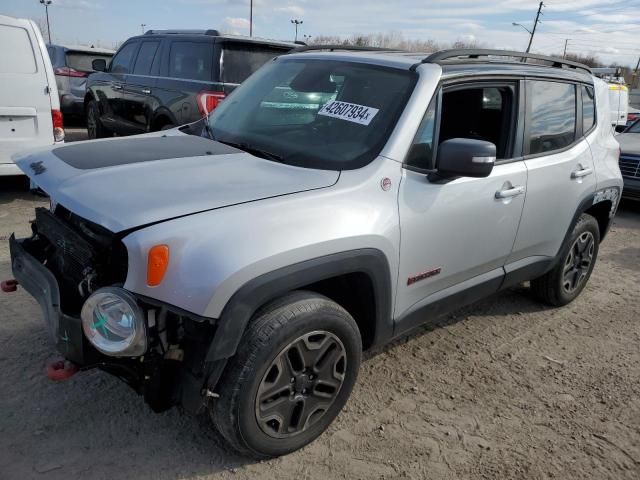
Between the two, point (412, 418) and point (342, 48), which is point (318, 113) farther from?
point (412, 418)

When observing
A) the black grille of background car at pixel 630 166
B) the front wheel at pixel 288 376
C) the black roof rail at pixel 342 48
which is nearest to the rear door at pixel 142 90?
the black roof rail at pixel 342 48

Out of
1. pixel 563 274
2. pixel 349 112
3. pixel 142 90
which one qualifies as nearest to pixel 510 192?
pixel 349 112

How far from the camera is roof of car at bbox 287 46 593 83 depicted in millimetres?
3059

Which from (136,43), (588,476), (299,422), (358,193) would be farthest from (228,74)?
(588,476)

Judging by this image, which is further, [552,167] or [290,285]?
[552,167]

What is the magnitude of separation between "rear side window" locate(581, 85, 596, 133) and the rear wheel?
24.7 ft

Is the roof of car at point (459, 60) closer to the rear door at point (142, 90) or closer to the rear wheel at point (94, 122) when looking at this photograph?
the rear door at point (142, 90)

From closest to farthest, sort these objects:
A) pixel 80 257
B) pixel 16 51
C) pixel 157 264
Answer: pixel 157 264 < pixel 80 257 < pixel 16 51

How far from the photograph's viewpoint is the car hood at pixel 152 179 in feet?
7.14

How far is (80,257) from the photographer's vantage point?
7.83 ft

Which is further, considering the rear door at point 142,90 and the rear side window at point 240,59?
the rear door at point 142,90

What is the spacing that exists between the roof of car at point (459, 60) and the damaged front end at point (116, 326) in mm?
1819

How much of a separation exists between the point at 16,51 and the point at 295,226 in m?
5.20

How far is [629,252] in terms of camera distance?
6242 mm
